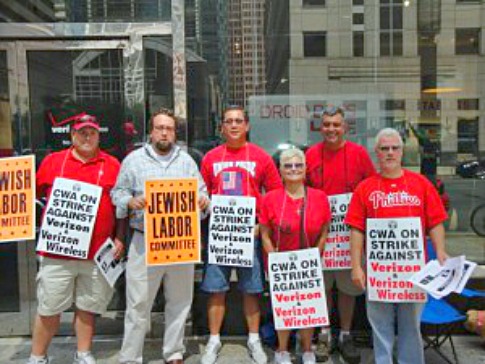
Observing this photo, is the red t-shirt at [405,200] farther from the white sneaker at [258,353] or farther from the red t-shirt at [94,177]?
the red t-shirt at [94,177]

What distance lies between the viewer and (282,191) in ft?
12.4

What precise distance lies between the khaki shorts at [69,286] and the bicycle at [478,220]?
11.6 feet

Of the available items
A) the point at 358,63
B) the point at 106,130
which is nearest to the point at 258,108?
the point at 358,63

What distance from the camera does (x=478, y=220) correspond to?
5.42 metres

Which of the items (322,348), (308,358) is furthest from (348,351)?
(308,358)

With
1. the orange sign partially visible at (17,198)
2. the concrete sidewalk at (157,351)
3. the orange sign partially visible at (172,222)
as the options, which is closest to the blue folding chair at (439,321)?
the concrete sidewalk at (157,351)

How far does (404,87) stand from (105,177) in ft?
9.96

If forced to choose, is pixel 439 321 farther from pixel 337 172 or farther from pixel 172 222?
pixel 172 222

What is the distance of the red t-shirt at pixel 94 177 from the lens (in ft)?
12.1

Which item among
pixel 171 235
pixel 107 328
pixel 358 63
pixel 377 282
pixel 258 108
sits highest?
pixel 358 63

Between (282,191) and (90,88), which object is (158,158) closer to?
(282,191)

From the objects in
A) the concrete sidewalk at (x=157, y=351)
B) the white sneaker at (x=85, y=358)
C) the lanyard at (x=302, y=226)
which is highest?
the lanyard at (x=302, y=226)

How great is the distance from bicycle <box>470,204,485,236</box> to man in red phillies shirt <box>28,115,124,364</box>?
3.44 metres

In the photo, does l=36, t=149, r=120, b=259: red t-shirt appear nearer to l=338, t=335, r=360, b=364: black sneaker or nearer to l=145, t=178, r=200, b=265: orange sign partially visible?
l=145, t=178, r=200, b=265: orange sign partially visible
